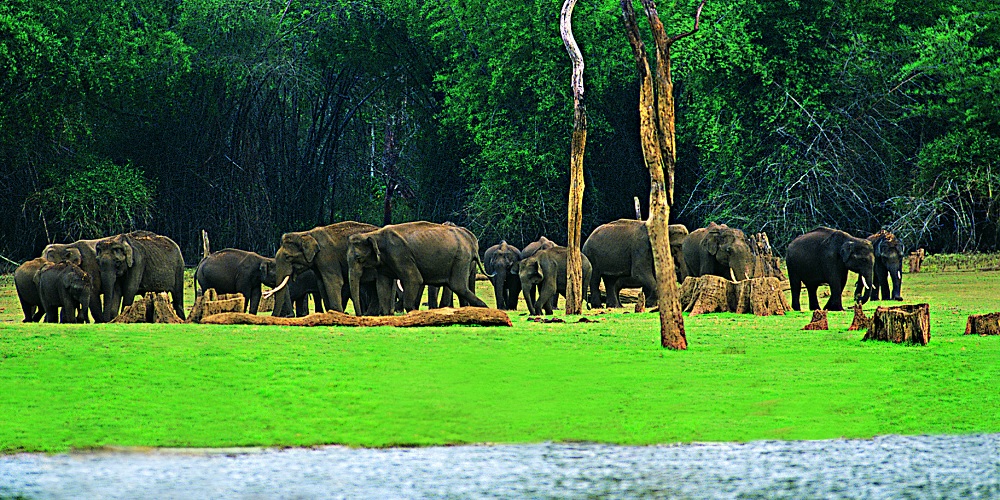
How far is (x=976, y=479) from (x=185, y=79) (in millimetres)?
32668

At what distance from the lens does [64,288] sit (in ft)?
56.9

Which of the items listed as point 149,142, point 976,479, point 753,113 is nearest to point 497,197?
point 753,113

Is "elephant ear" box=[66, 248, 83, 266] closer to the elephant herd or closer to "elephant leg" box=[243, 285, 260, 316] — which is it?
the elephant herd

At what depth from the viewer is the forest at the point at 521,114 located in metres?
33.8

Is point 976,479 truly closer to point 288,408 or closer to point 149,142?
point 288,408

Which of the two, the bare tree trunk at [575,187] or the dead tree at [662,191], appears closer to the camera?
the dead tree at [662,191]

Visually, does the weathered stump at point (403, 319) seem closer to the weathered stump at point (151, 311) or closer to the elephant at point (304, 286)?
the weathered stump at point (151, 311)

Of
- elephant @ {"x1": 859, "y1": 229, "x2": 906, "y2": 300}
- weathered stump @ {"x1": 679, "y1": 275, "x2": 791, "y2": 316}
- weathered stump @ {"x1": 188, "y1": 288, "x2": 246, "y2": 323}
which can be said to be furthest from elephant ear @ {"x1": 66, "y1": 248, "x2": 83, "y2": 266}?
elephant @ {"x1": 859, "y1": 229, "x2": 906, "y2": 300}

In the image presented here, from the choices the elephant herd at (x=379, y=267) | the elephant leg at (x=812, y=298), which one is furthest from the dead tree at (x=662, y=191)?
the elephant leg at (x=812, y=298)

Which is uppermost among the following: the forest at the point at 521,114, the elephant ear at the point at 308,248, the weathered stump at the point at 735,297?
the forest at the point at 521,114

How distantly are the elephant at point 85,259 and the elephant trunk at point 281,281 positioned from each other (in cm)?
240

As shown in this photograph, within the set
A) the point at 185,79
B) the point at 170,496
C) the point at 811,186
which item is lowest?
the point at 170,496

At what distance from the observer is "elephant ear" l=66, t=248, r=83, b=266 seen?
18.6 meters

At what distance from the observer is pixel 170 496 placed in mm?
7211
